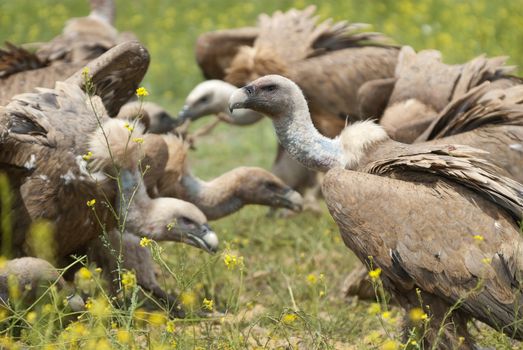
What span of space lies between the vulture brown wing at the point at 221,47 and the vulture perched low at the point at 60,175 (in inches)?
135

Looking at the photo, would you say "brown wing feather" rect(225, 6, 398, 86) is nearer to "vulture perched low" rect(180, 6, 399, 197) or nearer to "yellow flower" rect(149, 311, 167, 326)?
"vulture perched low" rect(180, 6, 399, 197)

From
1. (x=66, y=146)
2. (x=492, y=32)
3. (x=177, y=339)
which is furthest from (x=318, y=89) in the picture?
(x=492, y=32)

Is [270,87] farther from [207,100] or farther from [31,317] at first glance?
[207,100]

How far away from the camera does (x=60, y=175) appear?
5.46 m

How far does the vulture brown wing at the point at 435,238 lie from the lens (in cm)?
446

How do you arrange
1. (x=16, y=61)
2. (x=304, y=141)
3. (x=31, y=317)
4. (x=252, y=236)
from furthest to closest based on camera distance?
1. (x=252, y=236)
2. (x=16, y=61)
3. (x=304, y=141)
4. (x=31, y=317)

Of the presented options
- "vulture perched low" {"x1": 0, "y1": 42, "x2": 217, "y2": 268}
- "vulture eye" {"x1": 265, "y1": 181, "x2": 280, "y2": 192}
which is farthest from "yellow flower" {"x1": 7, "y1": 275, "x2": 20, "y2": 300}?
"vulture eye" {"x1": 265, "y1": 181, "x2": 280, "y2": 192}

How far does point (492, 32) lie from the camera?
14.5 metres

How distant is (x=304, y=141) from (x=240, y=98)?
0.39m

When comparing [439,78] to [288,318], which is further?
[439,78]

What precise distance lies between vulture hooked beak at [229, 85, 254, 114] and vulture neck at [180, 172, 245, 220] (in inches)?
66.1

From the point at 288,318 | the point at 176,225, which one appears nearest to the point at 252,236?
the point at 176,225

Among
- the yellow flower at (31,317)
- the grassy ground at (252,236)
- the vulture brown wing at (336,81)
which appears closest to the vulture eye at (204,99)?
the vulture brown wing at (336,81)

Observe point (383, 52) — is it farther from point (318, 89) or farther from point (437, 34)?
point (437, 34)
